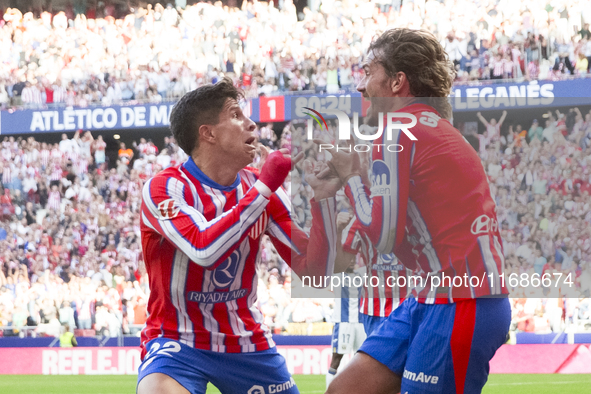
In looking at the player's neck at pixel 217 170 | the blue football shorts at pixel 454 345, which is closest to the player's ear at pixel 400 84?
the blue football shorts at pixel 454 345

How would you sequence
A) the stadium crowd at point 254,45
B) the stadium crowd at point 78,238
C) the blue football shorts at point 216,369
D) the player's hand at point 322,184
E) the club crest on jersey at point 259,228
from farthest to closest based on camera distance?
1. the stadium crowd at point 254,45
2. the stadium crowd at point 78,238
3. the club crest on jersey at point 259,228
4. the blue football shorts at point 216,369
5. the player's hand at point 322,184

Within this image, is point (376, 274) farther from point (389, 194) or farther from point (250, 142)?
point (389, 194)

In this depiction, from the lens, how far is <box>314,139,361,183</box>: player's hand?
9.47ft

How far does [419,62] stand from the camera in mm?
2805

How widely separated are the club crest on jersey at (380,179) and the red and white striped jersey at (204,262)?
0.57 meters

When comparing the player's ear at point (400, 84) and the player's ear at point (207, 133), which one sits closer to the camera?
the player's ear at point (400, 84)

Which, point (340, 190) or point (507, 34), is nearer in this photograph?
point (340, 190)

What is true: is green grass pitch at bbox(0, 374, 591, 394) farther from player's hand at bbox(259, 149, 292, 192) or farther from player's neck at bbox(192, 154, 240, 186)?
player's hand at bbox(259, 149, 292, 192)

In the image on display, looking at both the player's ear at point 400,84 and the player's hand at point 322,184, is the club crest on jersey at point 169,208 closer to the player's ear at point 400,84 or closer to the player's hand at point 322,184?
the player's hand at point 322,184

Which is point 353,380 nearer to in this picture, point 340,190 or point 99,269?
point 340,190

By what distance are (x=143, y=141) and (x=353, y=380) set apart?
16812 mm

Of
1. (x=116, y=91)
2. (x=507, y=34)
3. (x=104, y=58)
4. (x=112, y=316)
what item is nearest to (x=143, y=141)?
(x=116, y=91)

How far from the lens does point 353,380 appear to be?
2.81 m

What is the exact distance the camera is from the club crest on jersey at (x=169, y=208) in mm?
3324
